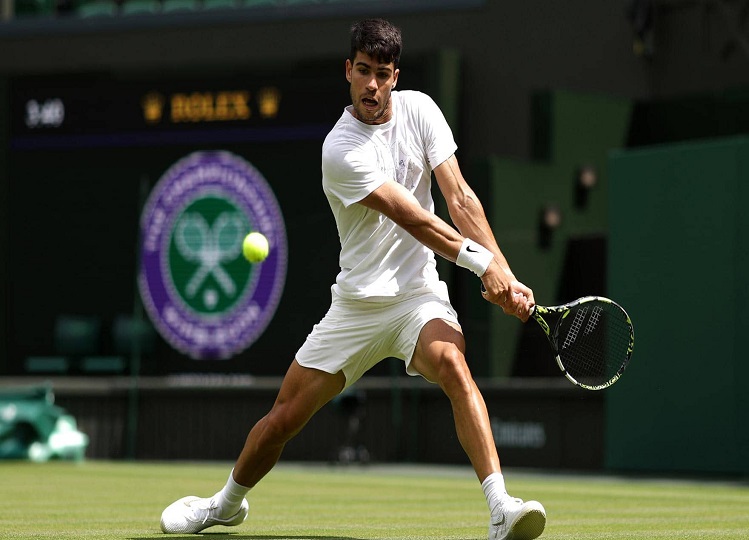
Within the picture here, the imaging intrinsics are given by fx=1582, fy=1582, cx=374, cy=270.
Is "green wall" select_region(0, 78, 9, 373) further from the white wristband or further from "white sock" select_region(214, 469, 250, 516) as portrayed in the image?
the white wristband

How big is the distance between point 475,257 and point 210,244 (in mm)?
11437

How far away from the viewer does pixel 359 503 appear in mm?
9766

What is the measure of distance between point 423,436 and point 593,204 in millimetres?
3267

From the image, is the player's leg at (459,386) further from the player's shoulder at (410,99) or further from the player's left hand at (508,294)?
the player's shoulder at (410,99)

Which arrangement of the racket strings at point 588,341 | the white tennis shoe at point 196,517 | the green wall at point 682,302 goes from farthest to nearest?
the green wall at point 682,302
the white tennis shoe at point 196,517
the racket strings at point 588,341

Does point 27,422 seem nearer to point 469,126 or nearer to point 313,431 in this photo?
point 313,431

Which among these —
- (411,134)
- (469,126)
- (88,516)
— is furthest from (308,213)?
(411,134)

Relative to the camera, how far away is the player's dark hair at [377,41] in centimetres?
611

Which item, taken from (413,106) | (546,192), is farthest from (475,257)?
(546,192)

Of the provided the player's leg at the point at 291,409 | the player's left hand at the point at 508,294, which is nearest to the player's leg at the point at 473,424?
the player's left hand at the point at 508,294

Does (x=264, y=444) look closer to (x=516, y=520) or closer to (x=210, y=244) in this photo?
(x=516, y=520)

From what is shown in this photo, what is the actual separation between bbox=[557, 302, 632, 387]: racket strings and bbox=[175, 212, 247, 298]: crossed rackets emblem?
10.4 meters

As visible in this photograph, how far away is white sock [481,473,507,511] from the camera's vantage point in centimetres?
573

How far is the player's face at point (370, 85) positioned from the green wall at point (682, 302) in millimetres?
7042
